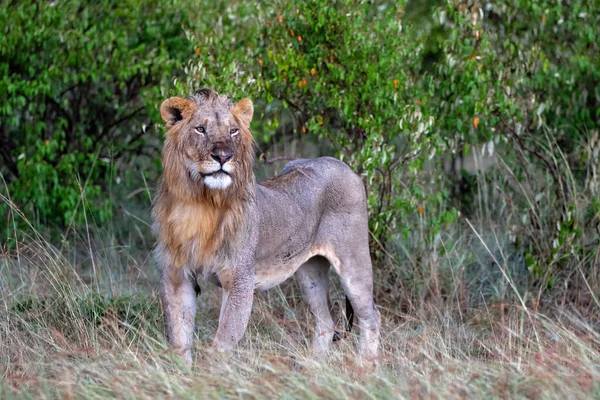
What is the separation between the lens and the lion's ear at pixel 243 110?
5188 millimetres

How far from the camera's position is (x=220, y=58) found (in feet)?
22.0

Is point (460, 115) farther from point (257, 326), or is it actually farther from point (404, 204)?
point (257, 326)

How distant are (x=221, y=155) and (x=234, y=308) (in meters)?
0.81

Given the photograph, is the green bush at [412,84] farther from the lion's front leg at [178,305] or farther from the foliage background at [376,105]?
the lion's front leg at [178,305]

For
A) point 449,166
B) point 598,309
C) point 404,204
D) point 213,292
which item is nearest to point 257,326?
point 213,292

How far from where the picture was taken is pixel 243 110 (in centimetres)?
525

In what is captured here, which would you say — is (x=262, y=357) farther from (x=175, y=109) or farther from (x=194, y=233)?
(x=175, y=109)

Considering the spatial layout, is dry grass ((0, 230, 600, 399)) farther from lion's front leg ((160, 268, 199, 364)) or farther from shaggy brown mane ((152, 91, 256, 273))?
shaggy brown mane ((152, 91, 256, 273))

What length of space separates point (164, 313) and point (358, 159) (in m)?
1.96

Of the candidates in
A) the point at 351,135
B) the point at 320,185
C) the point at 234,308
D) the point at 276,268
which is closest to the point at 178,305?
the point at 234,308

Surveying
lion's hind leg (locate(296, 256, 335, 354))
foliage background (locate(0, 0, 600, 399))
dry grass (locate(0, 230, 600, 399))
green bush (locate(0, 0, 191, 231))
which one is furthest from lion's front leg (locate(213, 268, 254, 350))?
green bush (locate(0, 0, 191, 231))

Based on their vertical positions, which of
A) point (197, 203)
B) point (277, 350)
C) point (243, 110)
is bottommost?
point (277, 350)

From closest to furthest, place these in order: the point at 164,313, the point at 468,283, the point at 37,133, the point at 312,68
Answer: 1. the point at 164,313
2. the point at 312,68
3. the point at 468,283
4. the point at 37,133

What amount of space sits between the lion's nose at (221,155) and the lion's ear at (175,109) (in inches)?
13.1
